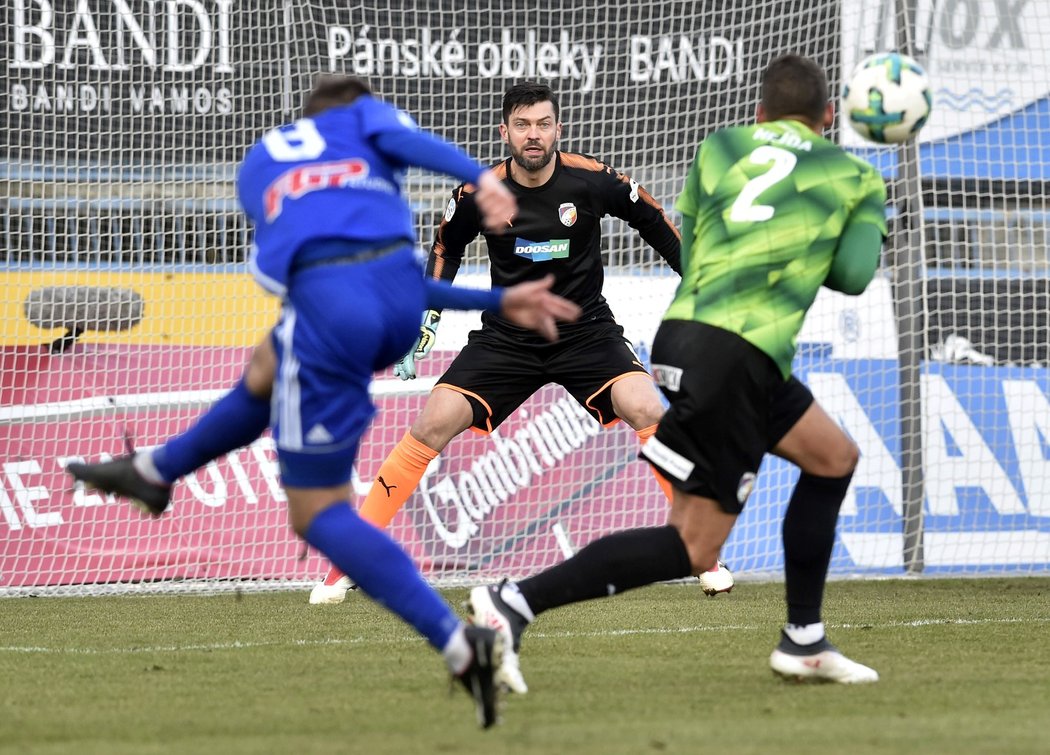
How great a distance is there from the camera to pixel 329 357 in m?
3.75

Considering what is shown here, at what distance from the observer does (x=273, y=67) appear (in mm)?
9805

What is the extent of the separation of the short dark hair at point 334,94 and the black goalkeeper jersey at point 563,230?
276 cm

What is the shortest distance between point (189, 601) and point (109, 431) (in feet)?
4.23

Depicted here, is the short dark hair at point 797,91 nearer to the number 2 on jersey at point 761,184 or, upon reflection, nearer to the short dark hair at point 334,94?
the number 2 on jersey at point 761,184

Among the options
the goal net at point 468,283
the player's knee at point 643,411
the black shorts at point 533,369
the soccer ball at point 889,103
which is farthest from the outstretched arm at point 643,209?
the soccer ball at point 889,103

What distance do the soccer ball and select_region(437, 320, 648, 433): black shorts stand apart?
248 centimetres

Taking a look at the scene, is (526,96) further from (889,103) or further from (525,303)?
(525,303)

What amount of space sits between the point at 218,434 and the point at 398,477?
3.00 metres

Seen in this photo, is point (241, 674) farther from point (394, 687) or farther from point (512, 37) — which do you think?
point (512, 37)

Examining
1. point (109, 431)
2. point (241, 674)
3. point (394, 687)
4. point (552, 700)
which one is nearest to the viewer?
point (552, 700)

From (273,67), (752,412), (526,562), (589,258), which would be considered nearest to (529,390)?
(589,258)

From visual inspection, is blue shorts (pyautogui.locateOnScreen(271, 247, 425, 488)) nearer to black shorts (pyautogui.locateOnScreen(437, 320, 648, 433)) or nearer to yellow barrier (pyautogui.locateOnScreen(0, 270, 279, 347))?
black shorts (pyautogui.locateOnScreen(437, 320, 648, 433))

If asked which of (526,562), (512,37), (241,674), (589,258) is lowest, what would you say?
(526,562)

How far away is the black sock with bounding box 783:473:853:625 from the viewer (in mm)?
4578
